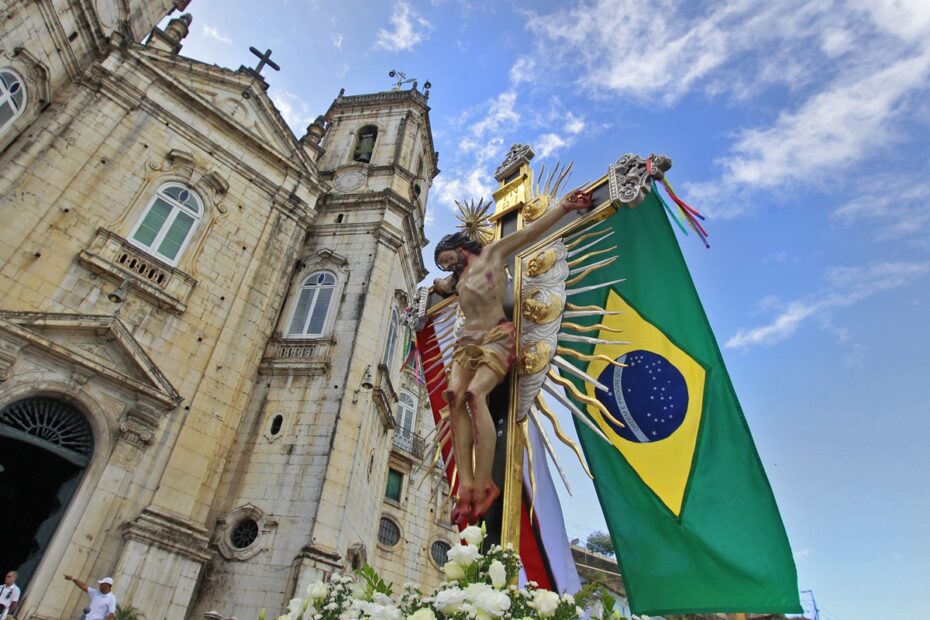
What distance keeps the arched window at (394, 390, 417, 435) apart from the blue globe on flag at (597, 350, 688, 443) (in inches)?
636

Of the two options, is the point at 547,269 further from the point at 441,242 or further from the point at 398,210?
the point at 398,210

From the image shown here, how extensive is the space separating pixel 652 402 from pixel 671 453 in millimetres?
529

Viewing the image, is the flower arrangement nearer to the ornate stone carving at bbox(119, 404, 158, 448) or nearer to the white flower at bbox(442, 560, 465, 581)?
the white flower at bbox(442, 560, 465, 581)

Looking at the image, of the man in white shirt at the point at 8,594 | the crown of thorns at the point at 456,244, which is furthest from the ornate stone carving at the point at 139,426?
the crown of thorns at the point at 456,244

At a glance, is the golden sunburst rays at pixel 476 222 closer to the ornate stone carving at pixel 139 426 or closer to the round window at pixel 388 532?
the ornate stone carving at pixel 139 426

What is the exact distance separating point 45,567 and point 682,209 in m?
11.1

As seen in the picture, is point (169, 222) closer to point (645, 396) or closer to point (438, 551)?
point (645, 396)

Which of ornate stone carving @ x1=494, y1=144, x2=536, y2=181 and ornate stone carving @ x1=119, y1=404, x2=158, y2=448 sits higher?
ornate stone carving @ x1=494, y1=144, x2=536, y2=181

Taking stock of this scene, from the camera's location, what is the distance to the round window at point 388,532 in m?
18.2

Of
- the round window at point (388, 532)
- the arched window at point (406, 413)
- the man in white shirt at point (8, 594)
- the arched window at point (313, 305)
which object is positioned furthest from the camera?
the arched window at point (406, 413)

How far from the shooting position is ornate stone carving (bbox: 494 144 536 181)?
7.02 m

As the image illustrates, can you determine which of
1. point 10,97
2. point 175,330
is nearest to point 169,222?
point 175,330

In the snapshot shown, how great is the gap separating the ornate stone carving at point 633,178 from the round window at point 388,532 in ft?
51.4

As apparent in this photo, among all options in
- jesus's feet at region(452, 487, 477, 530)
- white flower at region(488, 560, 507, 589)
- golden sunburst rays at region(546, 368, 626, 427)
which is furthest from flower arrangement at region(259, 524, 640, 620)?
golden sunburst rays at region(546, 368, 626, 427)
